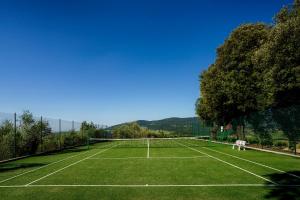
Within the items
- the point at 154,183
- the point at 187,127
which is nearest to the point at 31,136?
the point at 154,183

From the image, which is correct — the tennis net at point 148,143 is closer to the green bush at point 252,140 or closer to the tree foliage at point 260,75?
the tree foliage at point 260,75

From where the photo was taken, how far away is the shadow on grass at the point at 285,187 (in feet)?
28.1

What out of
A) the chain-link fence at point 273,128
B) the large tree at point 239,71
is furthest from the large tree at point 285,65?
the large tree at point 239,71

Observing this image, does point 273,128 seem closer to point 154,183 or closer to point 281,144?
point 281,144

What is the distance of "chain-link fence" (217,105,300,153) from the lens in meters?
21.5

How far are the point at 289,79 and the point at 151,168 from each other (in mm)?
12977

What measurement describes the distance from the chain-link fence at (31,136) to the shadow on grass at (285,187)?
51.5ft

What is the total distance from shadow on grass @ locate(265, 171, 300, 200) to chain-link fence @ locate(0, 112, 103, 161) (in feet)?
51.5

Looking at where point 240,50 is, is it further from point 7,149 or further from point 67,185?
point 67,185

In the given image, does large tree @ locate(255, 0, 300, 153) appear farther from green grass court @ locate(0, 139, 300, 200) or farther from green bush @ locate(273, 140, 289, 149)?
green grass court @ locate(0, 139, 300, 200)

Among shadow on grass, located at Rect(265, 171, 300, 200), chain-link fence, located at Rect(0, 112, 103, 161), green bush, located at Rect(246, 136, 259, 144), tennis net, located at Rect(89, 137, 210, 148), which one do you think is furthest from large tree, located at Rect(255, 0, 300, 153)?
chain-link fence, located at Rect(0, 112, 103, 161)

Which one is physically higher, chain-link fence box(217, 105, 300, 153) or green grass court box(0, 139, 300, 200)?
chain-link fence box(217, 105, 300, 153)

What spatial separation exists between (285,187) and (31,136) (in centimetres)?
1968

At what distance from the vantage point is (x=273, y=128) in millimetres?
24672
